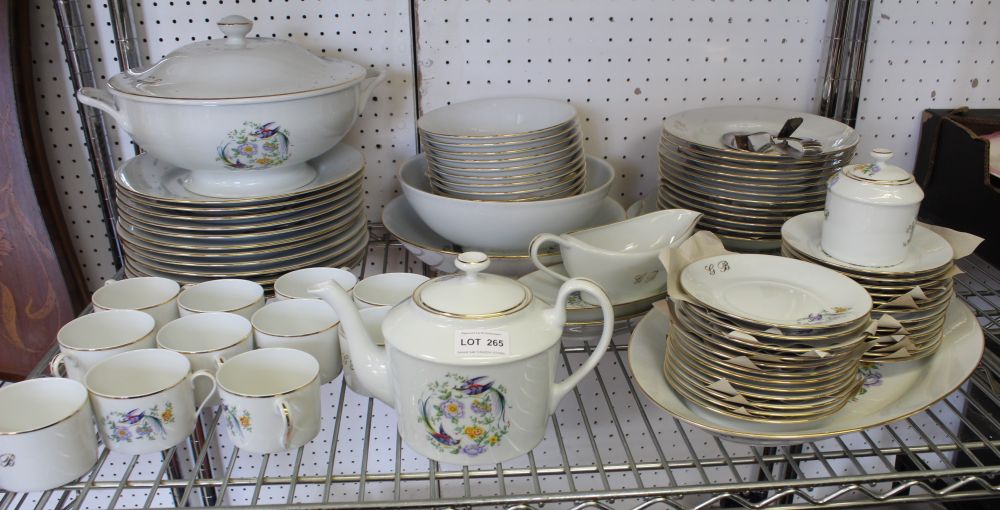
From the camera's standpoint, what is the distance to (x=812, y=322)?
0.79 metres

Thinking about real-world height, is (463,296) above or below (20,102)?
below

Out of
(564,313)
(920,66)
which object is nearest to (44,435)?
(564,313)

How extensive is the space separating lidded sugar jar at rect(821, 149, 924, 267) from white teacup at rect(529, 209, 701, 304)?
199 millimetres

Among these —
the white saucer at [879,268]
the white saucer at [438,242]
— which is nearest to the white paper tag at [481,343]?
the white saucer at [438,242]

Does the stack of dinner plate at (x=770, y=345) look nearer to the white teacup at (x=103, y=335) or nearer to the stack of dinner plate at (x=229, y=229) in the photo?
the stack of dinner plate at (x=229, y=229)

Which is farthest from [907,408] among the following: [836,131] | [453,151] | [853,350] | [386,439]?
[386,439]

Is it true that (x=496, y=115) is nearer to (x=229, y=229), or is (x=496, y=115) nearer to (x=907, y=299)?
(x=229, y=229)

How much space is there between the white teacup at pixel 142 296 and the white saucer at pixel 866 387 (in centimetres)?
58

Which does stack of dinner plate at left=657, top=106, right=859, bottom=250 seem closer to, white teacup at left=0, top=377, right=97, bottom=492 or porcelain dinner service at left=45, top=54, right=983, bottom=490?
porcelain dinner service at left=45, top=54, right=983, bottom=490

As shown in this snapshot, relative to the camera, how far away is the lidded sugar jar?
35.6 inches

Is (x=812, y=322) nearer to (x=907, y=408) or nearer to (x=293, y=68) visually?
(x=907, y=408)

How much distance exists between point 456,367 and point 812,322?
0.36 m

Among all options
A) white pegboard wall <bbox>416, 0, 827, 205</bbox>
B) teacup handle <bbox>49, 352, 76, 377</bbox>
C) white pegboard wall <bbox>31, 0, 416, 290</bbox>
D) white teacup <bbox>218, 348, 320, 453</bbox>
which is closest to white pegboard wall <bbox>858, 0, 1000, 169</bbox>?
white pegboard wall <bbox>416, 0, 827, 205</bbox>

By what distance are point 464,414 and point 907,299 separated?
0.53 meters
